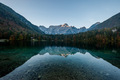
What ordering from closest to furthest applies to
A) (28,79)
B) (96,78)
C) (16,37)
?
(28,79), (96,78), (16,37)

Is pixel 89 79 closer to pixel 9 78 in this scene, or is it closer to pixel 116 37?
pixel 9 78

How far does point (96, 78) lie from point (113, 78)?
3.49 metres

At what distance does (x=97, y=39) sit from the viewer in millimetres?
139750

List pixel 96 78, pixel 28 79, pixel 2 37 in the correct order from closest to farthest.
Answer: pixel 28 79 → pixel 96 78 → pixel 2 37

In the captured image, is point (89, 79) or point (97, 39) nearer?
point (89, 79)

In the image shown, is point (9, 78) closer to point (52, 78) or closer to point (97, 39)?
point (52, 78)

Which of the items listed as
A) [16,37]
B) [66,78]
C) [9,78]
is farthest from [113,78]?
[16,37]

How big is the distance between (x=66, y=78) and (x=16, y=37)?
6338 inches

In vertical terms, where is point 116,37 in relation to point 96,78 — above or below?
above

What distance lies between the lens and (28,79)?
36.8ft

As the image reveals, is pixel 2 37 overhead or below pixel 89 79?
overhead

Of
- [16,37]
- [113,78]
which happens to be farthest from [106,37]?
[16,37]

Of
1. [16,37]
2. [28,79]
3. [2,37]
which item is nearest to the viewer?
[28,79]

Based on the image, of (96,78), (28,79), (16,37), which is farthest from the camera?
(16,37)
